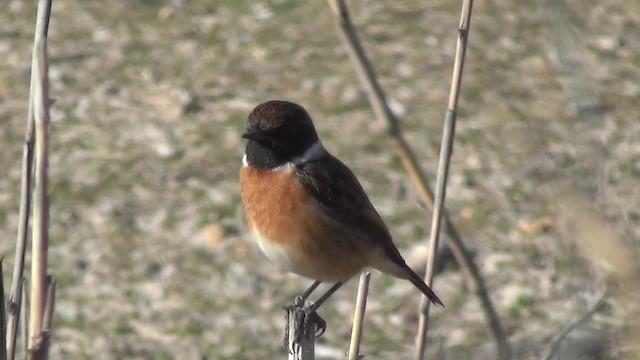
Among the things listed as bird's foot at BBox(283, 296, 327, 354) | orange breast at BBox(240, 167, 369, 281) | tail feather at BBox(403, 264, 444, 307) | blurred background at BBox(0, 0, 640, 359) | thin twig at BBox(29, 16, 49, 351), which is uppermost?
blurred background at BBox(0, 0, 640, 359)

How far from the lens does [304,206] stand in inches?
176

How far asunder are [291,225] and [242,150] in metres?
3.19

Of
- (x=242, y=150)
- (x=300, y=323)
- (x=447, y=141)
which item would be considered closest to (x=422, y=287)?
(x=300, y=323)

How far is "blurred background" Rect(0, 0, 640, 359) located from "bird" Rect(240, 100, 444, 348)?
93cm

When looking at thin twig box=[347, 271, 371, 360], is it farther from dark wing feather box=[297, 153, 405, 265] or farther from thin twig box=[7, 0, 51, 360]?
dark wing feather box=[297, 153, 405, 265]

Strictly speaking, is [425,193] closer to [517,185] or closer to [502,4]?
[517,185]

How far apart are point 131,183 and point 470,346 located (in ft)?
8.12

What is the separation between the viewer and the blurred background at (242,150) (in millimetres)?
6223

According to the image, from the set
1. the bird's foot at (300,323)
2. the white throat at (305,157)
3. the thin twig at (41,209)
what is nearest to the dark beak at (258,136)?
the white throat at (305,157)

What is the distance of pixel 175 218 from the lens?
23.2ft

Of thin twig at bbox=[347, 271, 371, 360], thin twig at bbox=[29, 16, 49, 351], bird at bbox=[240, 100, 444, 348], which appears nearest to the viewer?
thin twig at bbox=[29, 16, 49, 351]

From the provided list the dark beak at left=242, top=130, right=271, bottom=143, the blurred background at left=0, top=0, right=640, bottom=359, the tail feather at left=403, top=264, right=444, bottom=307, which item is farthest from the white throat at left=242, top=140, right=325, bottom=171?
the blurred background at left=0, top=0, right=640, bottom=359

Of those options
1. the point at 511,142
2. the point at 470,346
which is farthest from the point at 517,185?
the point at 470,346

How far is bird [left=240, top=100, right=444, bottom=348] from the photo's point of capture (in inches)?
174
